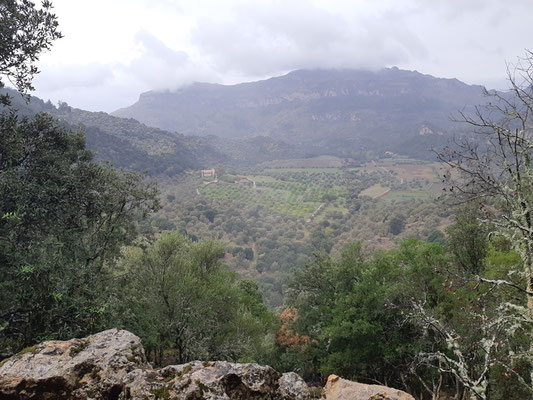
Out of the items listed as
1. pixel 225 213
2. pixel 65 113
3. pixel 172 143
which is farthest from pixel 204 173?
pixel 65 113

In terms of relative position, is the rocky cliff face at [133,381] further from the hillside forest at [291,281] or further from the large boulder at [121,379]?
the hillside forest at [291,281]

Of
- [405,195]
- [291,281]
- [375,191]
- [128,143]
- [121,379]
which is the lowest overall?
[291,281]

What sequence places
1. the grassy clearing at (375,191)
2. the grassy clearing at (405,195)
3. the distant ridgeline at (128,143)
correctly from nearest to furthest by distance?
the distant ridgeline at (128,143), the grassy clearing at (405,195), the grassy clearing at (375,191)

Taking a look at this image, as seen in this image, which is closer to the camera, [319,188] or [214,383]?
[214,383]

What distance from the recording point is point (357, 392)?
6.56 metres

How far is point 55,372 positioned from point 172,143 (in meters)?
180

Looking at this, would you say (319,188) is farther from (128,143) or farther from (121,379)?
(121,379)

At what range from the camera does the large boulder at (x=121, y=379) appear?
636 cm

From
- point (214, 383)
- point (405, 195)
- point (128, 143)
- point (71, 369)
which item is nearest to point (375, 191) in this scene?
point (405, 195)

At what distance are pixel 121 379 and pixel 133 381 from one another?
401 mm

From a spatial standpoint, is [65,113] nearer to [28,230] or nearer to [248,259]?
[248,259]

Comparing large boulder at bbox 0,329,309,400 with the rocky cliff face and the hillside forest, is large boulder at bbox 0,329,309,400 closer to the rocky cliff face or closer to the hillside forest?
the rocky cliff face

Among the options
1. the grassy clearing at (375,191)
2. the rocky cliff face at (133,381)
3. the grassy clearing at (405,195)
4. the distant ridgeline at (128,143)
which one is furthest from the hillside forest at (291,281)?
the grassy clearing at (375,191)

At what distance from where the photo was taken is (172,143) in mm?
177375
